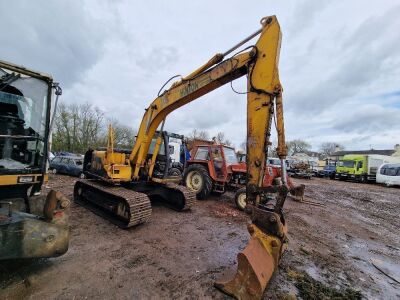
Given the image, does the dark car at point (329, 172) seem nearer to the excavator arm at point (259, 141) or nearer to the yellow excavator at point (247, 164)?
the yellow excavator at point (247, 164)

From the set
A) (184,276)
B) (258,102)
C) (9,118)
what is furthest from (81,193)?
(258,102)

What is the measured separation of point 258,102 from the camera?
3545 mm

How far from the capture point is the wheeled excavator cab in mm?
3039

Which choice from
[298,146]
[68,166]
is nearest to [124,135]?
[68,166]

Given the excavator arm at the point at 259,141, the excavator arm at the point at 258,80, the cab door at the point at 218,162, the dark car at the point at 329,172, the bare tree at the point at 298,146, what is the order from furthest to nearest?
the bare tree at the point at 298,146
the dark car at the point at 329,172
the cab door at the point at 218,162
the excavator arm at the point at 258,80
the excavator arm at the point at 259,141

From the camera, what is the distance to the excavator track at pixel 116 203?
512 cm

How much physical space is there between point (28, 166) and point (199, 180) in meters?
5.74

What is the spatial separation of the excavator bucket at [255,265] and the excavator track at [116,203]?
8.55ft

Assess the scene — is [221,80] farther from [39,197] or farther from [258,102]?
[39,197]

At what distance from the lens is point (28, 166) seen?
12.4 feet

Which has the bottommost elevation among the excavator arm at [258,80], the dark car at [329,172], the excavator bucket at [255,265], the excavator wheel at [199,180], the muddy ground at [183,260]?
the muddy ground at [183,260]

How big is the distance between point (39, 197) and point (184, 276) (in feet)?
9.04

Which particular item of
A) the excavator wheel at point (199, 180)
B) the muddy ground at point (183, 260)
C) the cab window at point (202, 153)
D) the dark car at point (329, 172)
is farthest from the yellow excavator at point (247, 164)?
the dark car at point (329, 172)

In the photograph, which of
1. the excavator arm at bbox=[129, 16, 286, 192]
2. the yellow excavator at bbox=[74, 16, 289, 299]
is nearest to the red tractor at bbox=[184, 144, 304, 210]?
the yellow excavator at bbox=[74, 16, 289, 299]
